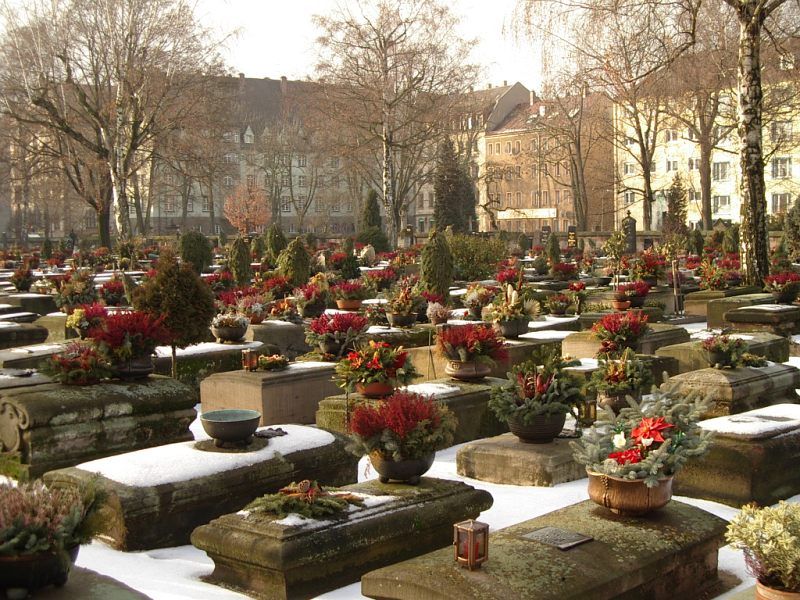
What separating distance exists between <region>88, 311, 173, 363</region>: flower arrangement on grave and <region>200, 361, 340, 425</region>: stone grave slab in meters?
1.53

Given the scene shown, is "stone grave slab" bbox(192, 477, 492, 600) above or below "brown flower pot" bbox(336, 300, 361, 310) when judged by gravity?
below

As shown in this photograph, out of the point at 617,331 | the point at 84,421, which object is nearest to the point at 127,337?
the point at 84,421

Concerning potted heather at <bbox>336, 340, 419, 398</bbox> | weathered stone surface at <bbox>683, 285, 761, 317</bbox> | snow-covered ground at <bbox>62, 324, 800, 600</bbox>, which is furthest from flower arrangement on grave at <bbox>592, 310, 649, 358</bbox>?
weathered stone surface at <bbox>683, 285, 761, 317</bbox>

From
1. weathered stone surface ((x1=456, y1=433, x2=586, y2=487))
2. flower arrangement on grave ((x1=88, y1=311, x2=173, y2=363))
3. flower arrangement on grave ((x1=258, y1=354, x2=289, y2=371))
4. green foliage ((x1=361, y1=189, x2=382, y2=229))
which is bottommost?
weathered stone surface ((x1=456, y1=433, x2=586, y2=487))

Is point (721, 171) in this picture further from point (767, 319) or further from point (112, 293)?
point (112, 293)

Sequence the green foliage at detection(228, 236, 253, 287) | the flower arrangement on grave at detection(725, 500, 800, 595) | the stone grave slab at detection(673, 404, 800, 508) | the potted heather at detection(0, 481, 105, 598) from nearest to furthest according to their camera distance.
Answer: the potted heather at detection(0, 481, 105, 598) → the flower arrangement on grave at detection(725, 500, 800, 595) → the stone grave slab at detection(673, 404, 800, 508) → the green foliage at detection(228, 236, 253, 287)

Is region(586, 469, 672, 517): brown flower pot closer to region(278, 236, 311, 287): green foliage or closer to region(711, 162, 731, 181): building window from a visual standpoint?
region(278, 236, 311, 287): green foliage

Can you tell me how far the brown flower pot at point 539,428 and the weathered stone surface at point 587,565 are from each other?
2.42 meters

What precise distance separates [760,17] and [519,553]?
16.4 meters

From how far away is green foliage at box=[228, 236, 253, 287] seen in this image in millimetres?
24609

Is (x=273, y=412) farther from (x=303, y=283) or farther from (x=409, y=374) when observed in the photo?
(x=303, y=283)

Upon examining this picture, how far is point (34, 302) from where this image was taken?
22.4m

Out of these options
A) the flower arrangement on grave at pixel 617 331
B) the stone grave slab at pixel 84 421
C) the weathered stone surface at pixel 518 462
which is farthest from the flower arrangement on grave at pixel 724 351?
the stone grave slab at pixel 84 421

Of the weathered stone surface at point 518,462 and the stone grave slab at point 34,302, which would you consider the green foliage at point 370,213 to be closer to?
the stone grave slab at point 34,302
